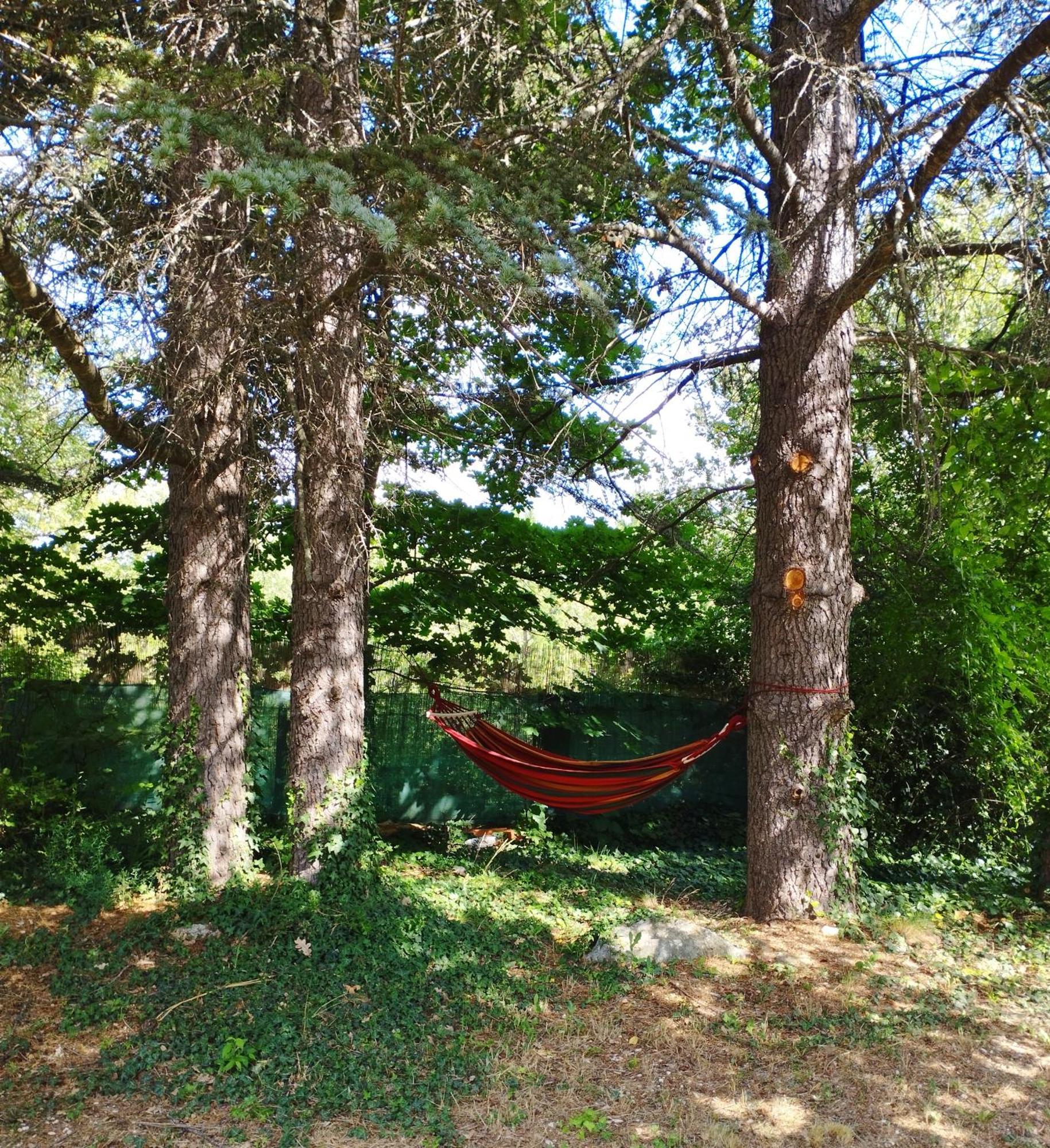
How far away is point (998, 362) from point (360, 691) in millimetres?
3635

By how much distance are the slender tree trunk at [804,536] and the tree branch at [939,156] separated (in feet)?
0.97

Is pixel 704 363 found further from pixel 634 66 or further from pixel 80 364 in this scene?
pixel 80 364

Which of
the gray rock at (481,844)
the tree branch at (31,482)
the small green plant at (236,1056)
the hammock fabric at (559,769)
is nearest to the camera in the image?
the small green plant at (236,1056)

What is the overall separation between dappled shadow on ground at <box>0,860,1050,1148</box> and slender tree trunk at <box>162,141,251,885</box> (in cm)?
43

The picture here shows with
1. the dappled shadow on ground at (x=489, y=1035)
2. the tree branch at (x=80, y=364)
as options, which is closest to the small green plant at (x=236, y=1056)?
the dappled shadow on ground at (x=489, y=1035)

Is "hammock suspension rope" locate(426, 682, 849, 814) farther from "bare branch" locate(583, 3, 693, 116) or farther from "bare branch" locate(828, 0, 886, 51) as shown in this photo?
"bare branch" locate(828, 0, 886, 51)

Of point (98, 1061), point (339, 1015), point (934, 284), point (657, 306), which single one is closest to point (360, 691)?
point (339, 1015)

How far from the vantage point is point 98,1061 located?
9.12 feet

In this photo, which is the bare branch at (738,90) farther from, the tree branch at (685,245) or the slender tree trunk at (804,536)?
the tree branch at (685,245)

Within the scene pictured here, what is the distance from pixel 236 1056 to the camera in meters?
2.75

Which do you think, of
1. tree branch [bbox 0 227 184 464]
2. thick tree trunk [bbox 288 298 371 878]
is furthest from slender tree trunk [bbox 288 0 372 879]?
tree branch [bbox 0 227 184 464]

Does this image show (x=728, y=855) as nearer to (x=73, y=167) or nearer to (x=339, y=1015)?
(x=339, y=1015)

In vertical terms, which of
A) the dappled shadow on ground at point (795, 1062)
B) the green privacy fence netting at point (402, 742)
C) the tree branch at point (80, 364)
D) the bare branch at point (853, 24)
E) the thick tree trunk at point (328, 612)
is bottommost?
the dappled shadow on ground at point (795, 1062)

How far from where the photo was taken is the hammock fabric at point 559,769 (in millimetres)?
4555
